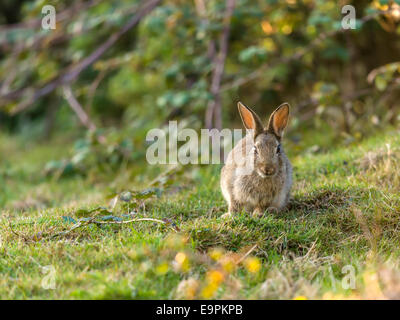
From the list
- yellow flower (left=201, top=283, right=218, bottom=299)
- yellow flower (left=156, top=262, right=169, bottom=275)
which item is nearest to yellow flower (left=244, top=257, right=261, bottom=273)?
yellow flower (left=201, top=283, right=218, bottom=299)

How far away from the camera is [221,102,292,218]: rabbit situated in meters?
3.99

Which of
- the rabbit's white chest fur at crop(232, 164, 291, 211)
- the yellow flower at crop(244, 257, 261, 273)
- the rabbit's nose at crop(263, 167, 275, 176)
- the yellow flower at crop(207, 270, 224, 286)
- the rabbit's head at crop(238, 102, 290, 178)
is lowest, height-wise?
the yellow flower at crop(207, 270, 224, 286)

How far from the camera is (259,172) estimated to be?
394cm

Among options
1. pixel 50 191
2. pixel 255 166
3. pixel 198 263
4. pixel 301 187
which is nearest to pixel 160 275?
pixel 198 263

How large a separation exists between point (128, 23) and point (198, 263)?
16.2 feet

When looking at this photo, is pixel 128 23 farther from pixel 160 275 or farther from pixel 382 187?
pixel 160 275

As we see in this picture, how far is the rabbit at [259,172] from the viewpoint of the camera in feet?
13.1

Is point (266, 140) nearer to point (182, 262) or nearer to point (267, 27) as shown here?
point (182, 262)

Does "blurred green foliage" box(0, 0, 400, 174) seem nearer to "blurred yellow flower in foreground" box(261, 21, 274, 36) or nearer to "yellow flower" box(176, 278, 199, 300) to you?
"blurred yellow flower in foreground" box(261, 21, 274, 36)

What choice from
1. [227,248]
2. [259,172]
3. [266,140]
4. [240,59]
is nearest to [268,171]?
[259,172]

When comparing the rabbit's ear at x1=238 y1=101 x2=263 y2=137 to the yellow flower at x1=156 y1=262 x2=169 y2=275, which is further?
the rabbit's ear at x1=238 y1=101 x2=263 y2=137

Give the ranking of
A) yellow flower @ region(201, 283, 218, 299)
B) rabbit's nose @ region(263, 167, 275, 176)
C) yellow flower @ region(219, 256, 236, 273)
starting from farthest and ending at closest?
rabbit's nose @ region(263, 167, 275, 176), yellow flower @ region(219, 256, 236, 273), yellow flower @ region(201, 283, 218, 299)

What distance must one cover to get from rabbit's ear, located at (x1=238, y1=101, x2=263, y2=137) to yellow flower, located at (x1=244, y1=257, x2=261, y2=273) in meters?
1.24

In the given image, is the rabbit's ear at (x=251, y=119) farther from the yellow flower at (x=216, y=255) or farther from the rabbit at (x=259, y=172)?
the yellow flower at (x=216, y=255)
